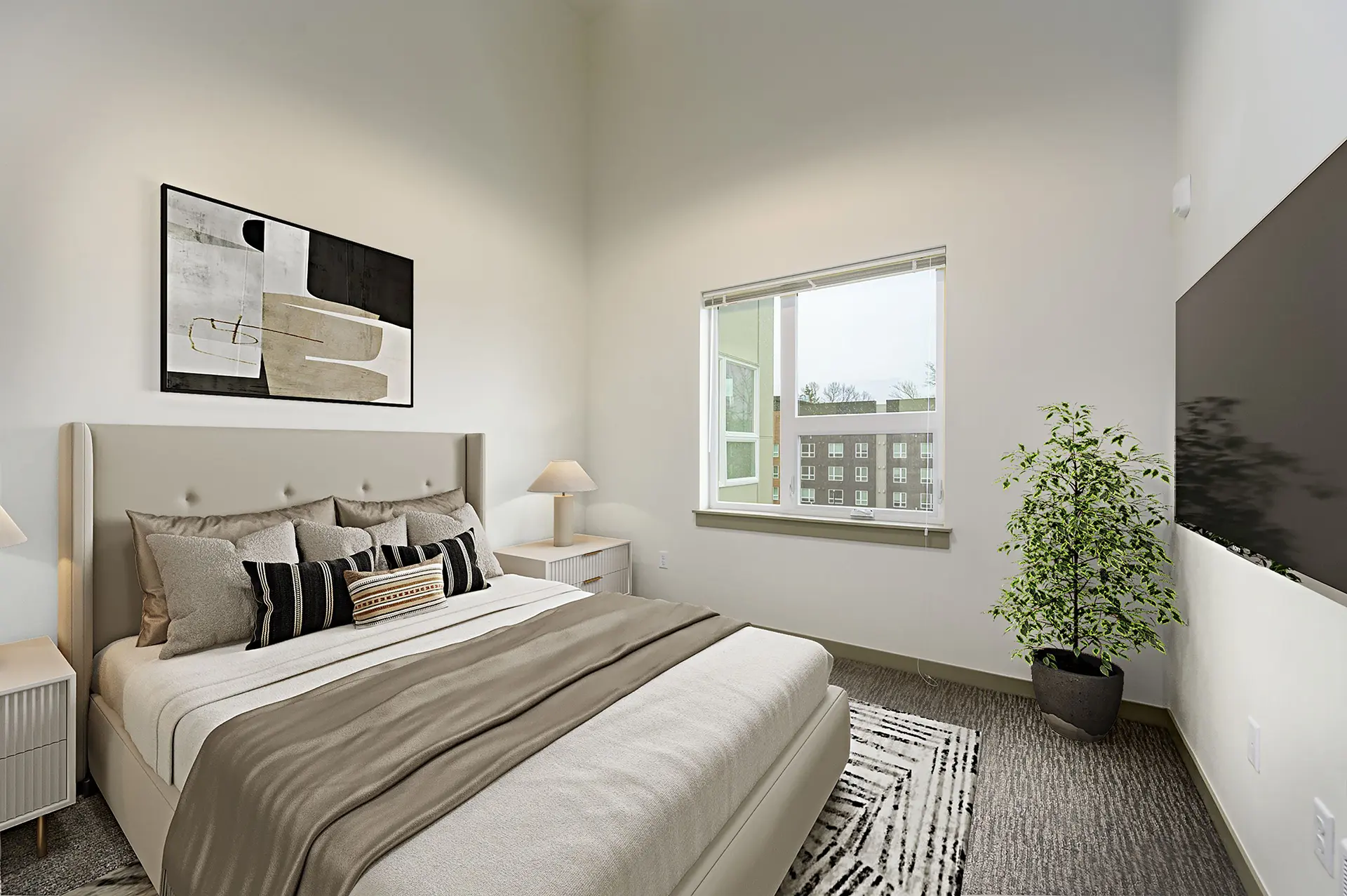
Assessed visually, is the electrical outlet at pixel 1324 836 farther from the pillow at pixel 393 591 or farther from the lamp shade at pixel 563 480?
the lamp shade at pixel 563 480

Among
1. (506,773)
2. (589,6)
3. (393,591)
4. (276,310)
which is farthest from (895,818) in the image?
(589,6)

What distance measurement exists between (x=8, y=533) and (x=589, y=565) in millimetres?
2383

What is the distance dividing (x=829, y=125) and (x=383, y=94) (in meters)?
2.29

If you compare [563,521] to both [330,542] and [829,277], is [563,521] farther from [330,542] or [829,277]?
[829,277]

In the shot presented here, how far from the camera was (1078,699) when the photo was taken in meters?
2.28

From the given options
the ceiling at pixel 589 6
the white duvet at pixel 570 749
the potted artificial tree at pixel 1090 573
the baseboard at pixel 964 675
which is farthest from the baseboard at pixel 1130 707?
the ceiling at pixel 589 6

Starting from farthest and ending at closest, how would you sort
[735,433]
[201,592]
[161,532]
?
[735,433] < [161,532] < [201,592]

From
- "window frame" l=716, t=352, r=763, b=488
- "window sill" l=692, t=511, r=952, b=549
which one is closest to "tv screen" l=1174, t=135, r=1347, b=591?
"window sill" l=692, t=511, r=952, b=549

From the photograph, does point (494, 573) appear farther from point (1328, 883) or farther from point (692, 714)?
point (1328, 883)

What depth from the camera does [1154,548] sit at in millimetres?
2254

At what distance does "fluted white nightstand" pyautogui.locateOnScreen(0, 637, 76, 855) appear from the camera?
1605 millimetres

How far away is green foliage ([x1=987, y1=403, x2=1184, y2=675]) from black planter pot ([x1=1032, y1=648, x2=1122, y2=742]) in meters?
0.07

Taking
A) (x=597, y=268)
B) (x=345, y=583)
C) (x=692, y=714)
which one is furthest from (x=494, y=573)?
(x=597, y=268)

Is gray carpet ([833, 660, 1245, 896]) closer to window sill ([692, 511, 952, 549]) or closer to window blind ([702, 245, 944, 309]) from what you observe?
window sill ([692, 511, 952, 549])
